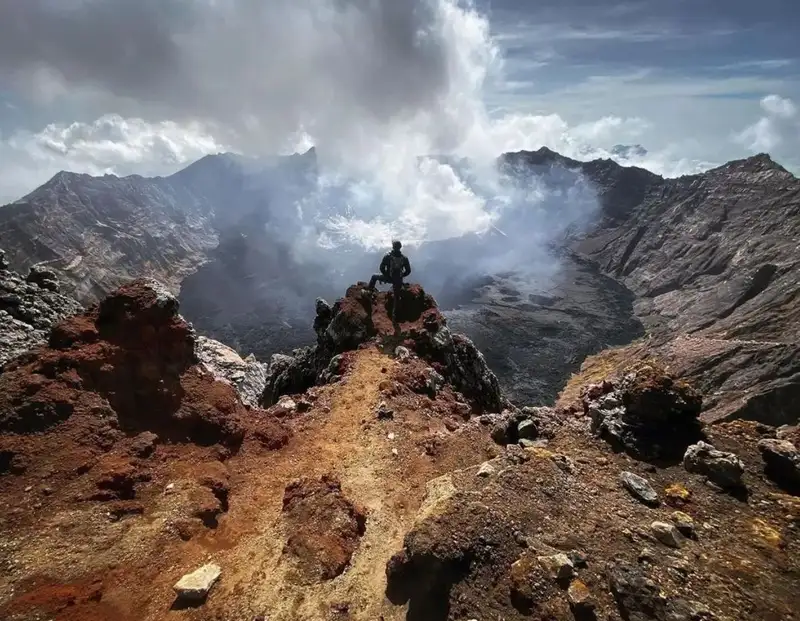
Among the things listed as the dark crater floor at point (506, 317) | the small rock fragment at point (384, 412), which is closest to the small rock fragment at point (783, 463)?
the small rock fragment at point (384, 412)

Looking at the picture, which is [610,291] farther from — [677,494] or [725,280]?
[677,494]

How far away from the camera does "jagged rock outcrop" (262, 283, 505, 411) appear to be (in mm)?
24984

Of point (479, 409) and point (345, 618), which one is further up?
point (479, 409)

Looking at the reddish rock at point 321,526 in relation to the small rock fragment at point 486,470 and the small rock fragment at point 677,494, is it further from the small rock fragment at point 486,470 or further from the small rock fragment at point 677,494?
the small rock fragment at point 677,494

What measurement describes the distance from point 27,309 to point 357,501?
573 inches

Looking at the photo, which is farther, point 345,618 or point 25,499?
point 25,499

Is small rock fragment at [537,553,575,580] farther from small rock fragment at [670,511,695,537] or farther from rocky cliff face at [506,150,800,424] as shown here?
rocky cliff face at [506,150,800,424]

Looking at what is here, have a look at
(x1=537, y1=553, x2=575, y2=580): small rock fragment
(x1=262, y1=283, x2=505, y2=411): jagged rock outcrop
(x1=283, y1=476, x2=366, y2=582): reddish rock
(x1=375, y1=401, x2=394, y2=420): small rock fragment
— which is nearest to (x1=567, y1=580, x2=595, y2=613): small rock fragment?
(x1=537, y1=553, x2=575, y2=580): small rock fragment

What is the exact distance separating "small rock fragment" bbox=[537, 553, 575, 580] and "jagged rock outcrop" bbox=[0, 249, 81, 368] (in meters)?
15.7

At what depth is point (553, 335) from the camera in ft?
396

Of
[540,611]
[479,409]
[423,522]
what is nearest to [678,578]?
[540,611]

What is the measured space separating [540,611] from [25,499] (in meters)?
11.5

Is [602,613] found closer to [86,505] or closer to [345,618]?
[345,618]

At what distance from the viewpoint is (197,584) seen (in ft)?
32.2
